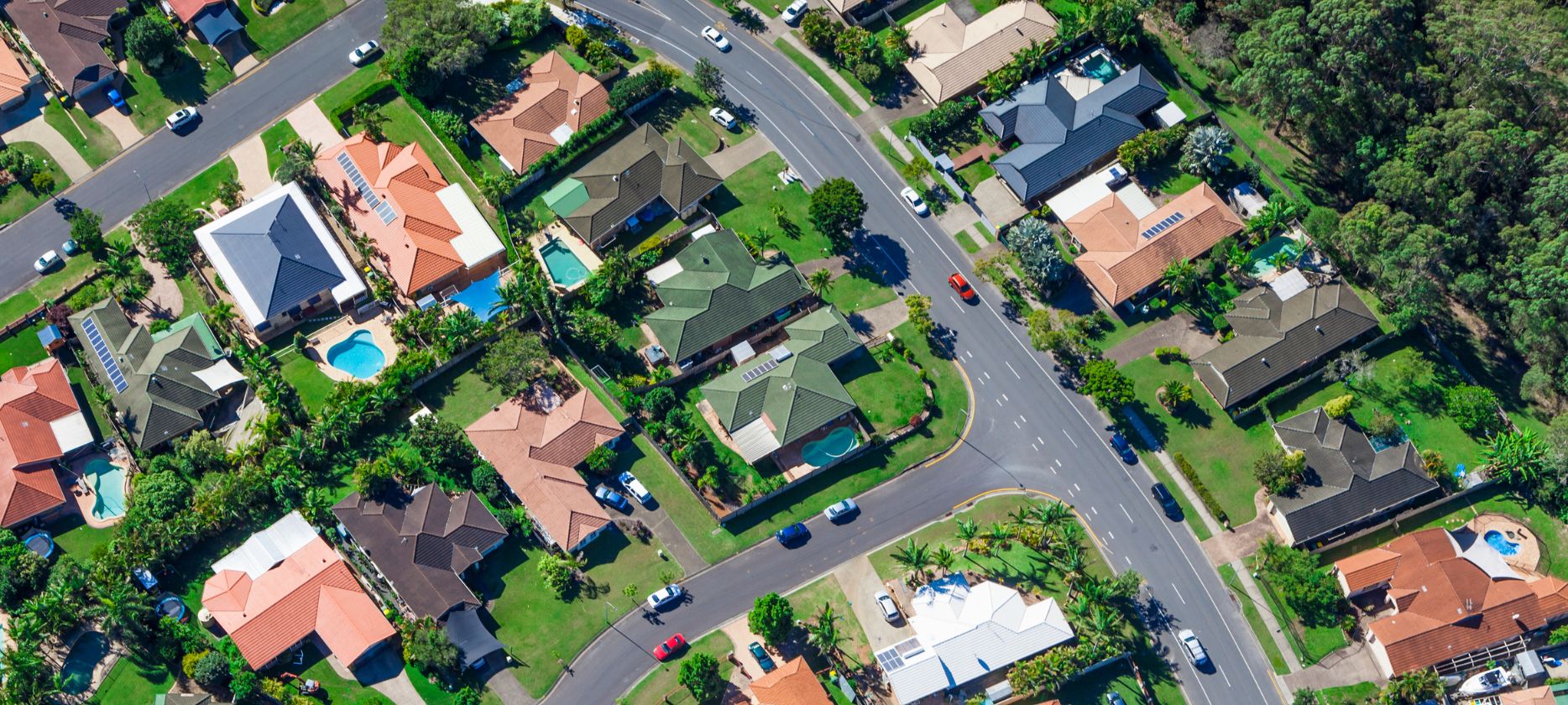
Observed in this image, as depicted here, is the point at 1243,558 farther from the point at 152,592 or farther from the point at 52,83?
the point at 52,83

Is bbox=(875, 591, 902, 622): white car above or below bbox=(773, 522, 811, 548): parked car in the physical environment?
below

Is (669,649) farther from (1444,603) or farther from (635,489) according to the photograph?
(1444,603)

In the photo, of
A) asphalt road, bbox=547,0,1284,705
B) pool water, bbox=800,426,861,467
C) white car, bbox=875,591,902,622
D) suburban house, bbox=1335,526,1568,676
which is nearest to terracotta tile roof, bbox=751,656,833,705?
asphalt road, bbox=547,0,1284,705

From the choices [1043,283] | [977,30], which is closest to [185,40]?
[977,30]

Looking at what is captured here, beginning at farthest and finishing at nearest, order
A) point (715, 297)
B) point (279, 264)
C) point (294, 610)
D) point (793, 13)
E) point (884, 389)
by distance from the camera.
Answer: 1. point (793, 13)
2. point (884, 389)
3. point (715, 297)
4. point (279, 264)
5. point (294, 610)

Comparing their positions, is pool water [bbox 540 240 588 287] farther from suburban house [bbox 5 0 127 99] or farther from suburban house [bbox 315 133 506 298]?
suburban house [bbox 5 0 127 99]

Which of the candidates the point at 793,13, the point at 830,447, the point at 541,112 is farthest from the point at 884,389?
the point at 541,112
